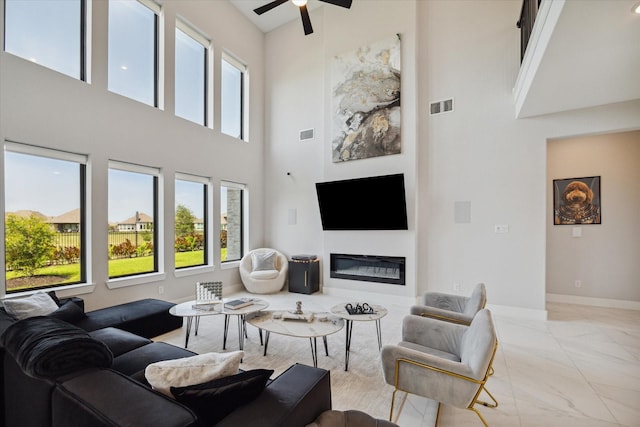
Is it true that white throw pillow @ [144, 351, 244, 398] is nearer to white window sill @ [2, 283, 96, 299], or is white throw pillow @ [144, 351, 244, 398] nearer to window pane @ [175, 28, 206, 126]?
white window sill @ [2, 283, 96, 299]

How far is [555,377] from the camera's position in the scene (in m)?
2.77

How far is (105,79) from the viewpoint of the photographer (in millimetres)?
4109

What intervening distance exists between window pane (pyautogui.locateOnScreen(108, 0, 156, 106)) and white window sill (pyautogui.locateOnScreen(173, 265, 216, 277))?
9.49 feet

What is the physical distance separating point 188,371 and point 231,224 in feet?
17.4

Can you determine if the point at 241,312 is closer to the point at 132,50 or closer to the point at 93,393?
the point at 93,393

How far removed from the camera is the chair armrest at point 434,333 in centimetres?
238

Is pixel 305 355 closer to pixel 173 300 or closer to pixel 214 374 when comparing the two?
pixel 214 374

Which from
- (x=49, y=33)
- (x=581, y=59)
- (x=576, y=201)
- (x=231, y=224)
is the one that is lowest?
(x=231, y=224)

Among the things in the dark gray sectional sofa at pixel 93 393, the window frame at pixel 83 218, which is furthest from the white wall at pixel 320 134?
the dark gray sectional sofa at pixel 93 393

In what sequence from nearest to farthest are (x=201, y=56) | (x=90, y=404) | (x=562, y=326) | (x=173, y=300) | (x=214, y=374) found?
(x=90, y=404)
(x=214, y=374)
(x=562, y=326)
(x=173, y=300)
(x=201, y=56)

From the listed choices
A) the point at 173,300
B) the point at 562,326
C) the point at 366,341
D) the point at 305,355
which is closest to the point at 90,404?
the point at 305,355

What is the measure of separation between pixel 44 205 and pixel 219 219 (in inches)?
105

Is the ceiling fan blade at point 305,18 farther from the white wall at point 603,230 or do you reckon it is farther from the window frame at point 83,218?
the white wall at point 603,230

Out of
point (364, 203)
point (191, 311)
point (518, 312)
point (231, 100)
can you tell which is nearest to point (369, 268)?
point (364, 203)
